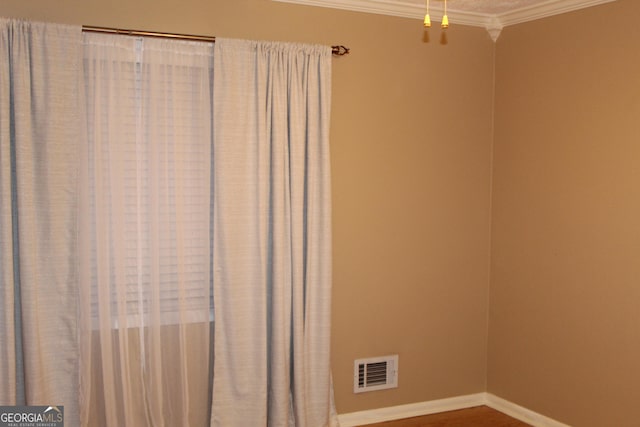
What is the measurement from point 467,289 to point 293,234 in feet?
4.39

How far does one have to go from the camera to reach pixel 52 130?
9.59ft

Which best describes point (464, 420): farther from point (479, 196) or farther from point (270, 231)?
point (270, 231)

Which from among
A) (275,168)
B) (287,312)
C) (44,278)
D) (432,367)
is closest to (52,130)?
(44,278)

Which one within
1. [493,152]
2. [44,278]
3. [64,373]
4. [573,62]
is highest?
[573,62]

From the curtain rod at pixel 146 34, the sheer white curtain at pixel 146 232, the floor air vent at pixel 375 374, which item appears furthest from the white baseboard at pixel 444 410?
the curtain rod at pixel 146 34

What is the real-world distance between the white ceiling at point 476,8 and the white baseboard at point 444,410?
235cm

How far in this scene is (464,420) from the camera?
12.8 ft

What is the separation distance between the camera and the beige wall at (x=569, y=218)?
3250mm

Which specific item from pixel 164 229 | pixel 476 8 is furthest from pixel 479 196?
pixel 164 229

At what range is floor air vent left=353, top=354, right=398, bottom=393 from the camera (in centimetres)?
379

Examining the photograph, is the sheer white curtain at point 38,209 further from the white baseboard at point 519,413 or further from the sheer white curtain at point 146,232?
the white baseboard at point 519,413

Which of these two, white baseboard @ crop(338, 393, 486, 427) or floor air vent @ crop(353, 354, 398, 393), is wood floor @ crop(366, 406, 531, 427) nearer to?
white baseboard @ crop(338, 393, 486, 427)

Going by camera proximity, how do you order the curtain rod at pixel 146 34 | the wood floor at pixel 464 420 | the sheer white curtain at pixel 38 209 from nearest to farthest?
the sheer white curtain at pixel 38 209, the curtain rod at pixel 146 34, the wood floor at pixel 464 420

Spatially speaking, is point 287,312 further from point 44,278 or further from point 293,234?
point 44,278
